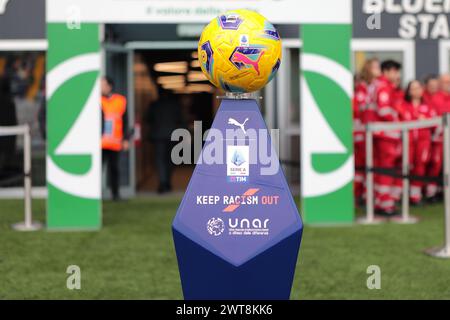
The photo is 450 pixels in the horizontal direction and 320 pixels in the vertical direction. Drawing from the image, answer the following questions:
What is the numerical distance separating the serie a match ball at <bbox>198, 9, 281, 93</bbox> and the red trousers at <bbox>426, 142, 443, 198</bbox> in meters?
6.10

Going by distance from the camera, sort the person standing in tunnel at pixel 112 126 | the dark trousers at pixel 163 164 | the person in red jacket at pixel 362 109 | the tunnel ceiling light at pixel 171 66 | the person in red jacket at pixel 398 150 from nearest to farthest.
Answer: the person in red jacket at pixel 398 150 → the person in red jacket at pixel 362 109 → the person standing in tunnel at pixel 112 126 → the dark trousers at pixel 163 164 → the tunnel ceiling light at pixel 171 66

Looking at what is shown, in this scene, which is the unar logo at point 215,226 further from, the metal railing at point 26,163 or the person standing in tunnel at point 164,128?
the person standing in tunnel at point 164,128

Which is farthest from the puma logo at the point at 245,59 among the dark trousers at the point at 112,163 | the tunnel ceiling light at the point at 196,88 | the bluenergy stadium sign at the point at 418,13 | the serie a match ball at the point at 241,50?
the tunnel ceiling light at the point at 196,88

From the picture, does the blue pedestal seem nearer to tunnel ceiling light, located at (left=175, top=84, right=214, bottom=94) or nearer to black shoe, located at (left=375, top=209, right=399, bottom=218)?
black shoe, located at (left=375, top=209, right=399, bottom=218)

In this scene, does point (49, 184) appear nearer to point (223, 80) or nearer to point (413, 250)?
point (413, 250)

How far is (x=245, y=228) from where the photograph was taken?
11.4 ft

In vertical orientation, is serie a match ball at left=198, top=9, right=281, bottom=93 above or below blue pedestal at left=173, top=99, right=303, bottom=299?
above

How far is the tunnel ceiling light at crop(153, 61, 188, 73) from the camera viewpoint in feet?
48.8

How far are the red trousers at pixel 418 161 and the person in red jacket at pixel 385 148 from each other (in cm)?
98

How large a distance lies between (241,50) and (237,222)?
78cm

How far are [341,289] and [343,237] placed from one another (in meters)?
2.04

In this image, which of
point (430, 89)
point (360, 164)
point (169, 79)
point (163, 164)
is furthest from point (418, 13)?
point (169, 79)

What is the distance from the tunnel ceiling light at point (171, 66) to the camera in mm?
14875

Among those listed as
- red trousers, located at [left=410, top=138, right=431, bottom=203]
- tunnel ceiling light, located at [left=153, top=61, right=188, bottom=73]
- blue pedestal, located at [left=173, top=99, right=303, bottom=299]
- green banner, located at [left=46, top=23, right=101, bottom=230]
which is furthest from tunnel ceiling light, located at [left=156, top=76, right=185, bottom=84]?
blue pedestal, located at [left=173, top=99, right=303, bottom=299]
